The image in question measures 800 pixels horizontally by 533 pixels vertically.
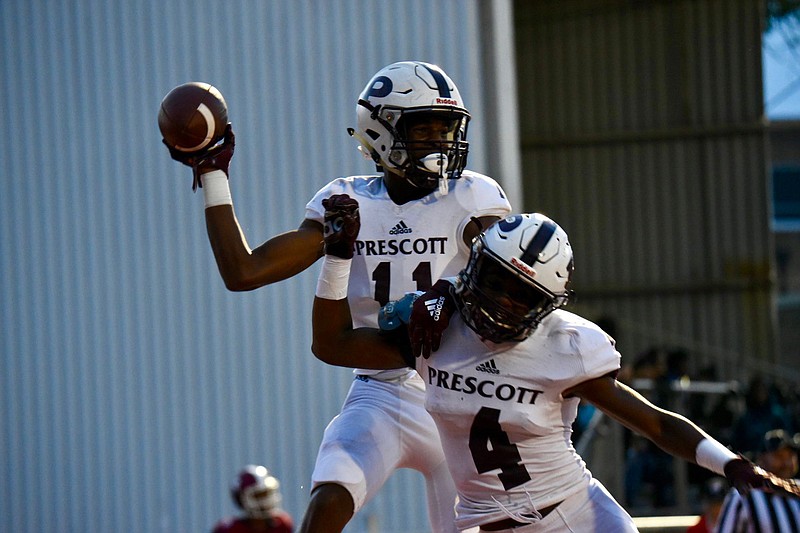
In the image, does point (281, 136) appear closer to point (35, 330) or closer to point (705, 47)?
point (35, 330)

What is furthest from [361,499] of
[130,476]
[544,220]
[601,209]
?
[601,209]

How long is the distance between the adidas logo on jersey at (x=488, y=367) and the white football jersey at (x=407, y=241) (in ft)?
2.06

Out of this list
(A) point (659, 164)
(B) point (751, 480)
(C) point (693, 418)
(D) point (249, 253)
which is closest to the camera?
(B) point (751, 480)

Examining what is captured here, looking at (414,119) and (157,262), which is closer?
(414,119)

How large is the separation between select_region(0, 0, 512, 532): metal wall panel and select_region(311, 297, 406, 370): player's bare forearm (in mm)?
4619

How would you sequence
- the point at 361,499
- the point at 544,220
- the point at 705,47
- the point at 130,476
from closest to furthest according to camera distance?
the point at 544,220, the point at 361,499, the point at 130,476, the point at 705,47

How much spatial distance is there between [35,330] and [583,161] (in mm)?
10994

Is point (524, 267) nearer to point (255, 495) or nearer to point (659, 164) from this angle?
point (255, 495)

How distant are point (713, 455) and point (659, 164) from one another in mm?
15013

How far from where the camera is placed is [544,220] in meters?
3.65

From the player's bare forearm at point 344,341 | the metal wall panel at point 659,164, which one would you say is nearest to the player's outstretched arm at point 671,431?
the player's bare forearm at point 344,341

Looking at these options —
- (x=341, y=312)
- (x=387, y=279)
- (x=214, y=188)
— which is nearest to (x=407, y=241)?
(x=387, y=279)

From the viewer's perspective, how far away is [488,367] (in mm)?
3660

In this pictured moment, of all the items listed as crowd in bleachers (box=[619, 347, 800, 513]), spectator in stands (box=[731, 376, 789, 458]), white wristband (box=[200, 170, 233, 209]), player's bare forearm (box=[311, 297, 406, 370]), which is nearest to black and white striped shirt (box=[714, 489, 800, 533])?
player's bare forearm (box=[311, 297, 406, 370])
